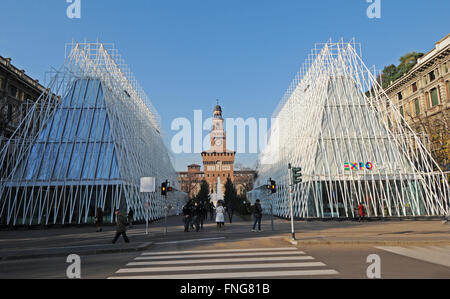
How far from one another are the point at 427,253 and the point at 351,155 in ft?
69.5

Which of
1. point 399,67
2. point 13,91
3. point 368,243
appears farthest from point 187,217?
point 399,67

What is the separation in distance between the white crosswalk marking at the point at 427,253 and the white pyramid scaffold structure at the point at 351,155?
583 inches

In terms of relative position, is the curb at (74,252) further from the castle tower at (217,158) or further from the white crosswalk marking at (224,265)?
the castle tower at (217,158)

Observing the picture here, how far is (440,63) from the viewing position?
39.4 meters

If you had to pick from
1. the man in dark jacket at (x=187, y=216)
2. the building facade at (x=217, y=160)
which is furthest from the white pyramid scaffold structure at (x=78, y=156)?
the building facade at (x=217, y=160)

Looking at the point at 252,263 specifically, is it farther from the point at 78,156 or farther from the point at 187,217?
the point at 78,156

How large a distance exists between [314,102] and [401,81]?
73.7ft

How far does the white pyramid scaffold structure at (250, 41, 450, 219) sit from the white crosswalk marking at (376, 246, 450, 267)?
1480 cm

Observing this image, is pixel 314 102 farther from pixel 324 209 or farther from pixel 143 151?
pixel 143 151

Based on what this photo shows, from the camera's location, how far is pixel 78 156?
31406 millimetres

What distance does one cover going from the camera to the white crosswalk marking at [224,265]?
27.9ft

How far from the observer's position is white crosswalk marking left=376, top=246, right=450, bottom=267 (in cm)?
1002

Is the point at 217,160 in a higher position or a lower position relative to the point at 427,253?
higher
